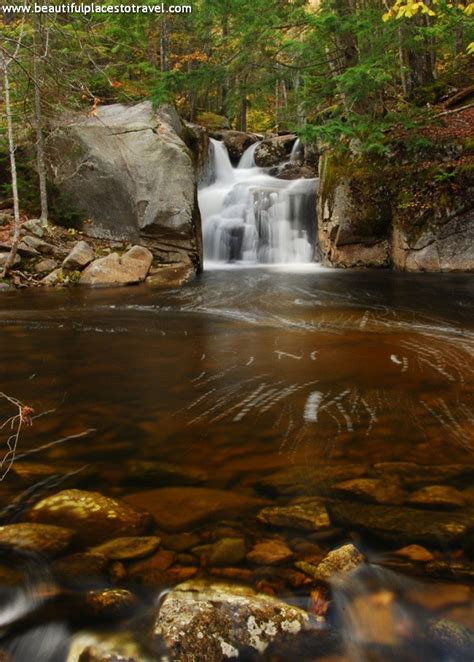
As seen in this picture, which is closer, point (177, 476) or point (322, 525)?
point (322, 525)

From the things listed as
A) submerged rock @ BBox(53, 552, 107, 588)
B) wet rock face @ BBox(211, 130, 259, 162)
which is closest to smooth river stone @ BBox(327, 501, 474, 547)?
submerged rock @ BBox(53, 552, 107, 588)

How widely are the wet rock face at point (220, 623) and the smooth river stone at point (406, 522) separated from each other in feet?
2.00

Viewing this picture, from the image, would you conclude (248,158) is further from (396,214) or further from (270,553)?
(270,553)

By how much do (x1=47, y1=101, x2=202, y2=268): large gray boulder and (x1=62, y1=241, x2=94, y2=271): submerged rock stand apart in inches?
54.4

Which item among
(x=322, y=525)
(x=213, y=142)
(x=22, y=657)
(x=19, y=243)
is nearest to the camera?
(x=22, y=657)

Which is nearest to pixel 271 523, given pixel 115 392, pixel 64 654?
pixel 64 654

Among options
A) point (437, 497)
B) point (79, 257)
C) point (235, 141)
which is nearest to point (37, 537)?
point (437, 497)

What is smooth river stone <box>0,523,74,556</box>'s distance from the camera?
2.21m

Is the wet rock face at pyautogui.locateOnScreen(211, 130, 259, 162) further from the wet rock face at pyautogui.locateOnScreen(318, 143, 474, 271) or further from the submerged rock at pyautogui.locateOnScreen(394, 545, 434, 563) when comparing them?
the submerged rock at pyautogui.locateOnScreen(394, 545, 434, 563)

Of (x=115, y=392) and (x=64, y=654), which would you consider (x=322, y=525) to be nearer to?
(x=64, y=654)

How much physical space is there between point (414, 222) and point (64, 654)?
12.3 metres

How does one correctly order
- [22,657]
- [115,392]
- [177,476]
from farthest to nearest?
[115,392]
[177,476]
[22,657]

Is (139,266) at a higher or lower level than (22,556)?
higher

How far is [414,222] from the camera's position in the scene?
12.3m
